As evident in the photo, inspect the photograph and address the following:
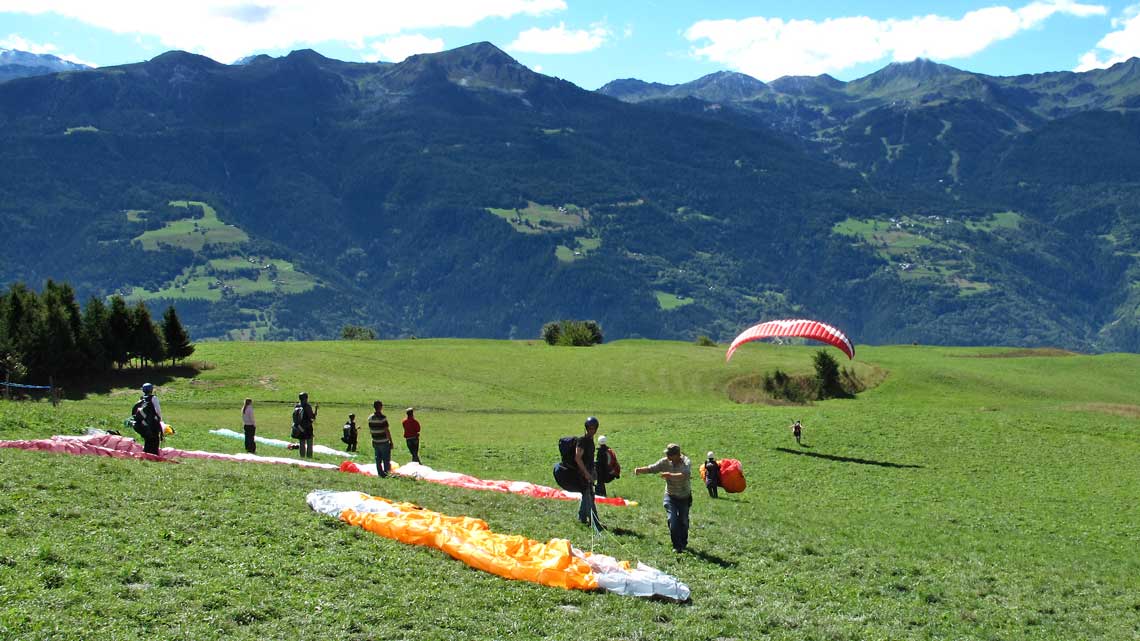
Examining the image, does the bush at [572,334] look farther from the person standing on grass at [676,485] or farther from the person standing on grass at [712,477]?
the person standing on grass at [676,485]

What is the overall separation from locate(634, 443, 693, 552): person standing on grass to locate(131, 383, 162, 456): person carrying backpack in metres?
15.1

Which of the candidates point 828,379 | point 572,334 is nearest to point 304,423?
point 828,379

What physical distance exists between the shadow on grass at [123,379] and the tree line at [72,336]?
1.09 m

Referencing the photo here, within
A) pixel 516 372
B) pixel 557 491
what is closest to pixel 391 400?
pixel 516 372

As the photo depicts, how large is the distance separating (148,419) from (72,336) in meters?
52.1

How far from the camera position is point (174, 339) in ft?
278

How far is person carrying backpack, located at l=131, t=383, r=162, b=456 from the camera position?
2876cm

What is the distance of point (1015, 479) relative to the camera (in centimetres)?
4547

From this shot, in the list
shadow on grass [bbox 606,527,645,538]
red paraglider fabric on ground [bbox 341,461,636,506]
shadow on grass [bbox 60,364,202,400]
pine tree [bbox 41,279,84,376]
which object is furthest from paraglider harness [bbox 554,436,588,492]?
pine tree [bbox 41,279,84,376]

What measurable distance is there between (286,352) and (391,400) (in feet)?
75.7

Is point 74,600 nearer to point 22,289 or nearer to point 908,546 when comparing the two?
point 908,546

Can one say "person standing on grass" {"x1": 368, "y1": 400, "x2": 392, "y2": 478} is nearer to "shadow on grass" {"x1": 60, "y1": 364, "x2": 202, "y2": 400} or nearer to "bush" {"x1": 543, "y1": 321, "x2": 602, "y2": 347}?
"shadow on grass" {"x1": 60, "y1": 364, "x2": 202, "y2": 400}

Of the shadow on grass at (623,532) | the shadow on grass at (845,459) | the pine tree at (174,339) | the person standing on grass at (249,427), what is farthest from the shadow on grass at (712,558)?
the pine tree at (174,339)

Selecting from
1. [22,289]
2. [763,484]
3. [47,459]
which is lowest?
[763,484]
